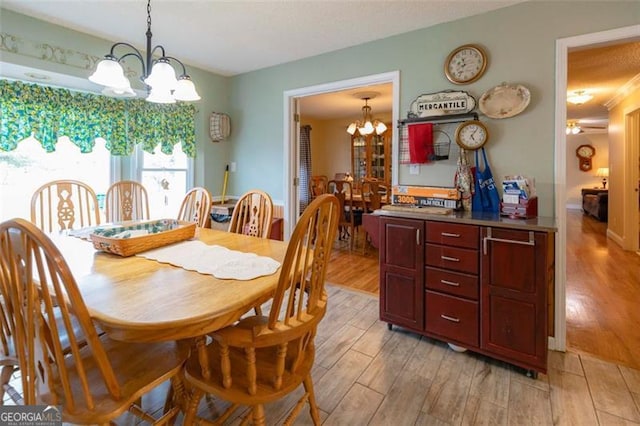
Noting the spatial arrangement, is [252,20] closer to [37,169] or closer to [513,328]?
[37,169]

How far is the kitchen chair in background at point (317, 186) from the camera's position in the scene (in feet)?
20.9

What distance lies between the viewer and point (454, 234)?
2031mm

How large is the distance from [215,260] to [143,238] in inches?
17.0

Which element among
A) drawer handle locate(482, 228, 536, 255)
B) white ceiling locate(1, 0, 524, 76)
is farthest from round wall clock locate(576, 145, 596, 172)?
drawer handle locate(482, 228, 536, 255)

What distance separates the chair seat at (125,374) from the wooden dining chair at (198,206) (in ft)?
4.01

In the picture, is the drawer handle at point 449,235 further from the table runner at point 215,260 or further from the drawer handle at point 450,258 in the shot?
the table runner at point 215,260

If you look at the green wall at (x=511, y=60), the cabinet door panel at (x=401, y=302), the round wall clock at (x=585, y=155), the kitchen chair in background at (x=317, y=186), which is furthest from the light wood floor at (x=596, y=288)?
the round wall clock at (x=585, y=155)

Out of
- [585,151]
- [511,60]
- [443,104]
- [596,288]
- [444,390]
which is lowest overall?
[444,390]

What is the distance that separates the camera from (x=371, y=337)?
229 centimetres

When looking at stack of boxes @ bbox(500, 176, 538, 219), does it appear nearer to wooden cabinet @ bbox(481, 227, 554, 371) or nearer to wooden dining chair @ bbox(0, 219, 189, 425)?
wooden cabinet @ bbox(481, 227, 554, 371)

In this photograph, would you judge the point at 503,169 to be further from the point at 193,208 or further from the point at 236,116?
the point at 236,116

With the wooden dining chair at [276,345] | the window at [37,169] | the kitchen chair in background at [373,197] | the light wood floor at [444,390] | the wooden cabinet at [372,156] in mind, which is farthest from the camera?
the wooden cabinet at [372,156]

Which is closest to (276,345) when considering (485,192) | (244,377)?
(244,377)

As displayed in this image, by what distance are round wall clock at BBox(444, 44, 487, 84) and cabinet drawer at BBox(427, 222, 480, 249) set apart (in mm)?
1165
